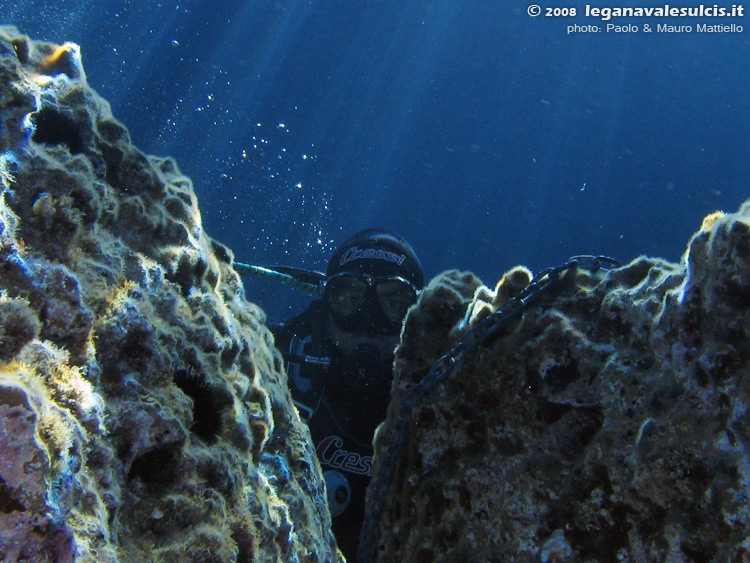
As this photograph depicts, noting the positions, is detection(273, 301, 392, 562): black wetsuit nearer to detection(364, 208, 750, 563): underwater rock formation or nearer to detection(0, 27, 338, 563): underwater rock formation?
detection(0, 27, 338, 563): underwater rock formation

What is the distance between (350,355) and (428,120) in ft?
229

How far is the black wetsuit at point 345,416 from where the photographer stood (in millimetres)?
3760

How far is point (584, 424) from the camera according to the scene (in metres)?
1.43

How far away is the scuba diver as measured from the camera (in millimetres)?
3939

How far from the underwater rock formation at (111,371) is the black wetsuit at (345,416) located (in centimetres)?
182

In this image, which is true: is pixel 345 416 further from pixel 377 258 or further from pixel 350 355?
pixel 377 258

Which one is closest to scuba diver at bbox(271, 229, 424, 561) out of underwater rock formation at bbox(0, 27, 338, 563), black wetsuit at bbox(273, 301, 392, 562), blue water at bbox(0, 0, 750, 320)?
black wetsuit at bbox(273, 301, 392, 562)

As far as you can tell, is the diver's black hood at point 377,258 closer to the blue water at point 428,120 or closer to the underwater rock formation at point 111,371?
the underwater rock formation at point 111,371

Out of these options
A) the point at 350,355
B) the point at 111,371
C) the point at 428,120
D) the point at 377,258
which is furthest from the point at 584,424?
the point at 428,120

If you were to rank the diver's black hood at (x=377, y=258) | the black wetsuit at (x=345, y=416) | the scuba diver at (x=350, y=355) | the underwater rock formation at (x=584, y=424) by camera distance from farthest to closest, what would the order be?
the diver's black hood at (x=377, y=258) < the scuba diver at (x=350, y=355) < the black wetsuit at (x=345, y=416) < the underwater rock formation at (x=584, y=424)

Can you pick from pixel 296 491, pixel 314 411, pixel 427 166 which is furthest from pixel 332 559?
pixel 427 166

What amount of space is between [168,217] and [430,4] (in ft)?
194

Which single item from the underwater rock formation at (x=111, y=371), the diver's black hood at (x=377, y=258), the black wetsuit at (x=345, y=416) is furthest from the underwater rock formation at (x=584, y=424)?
the diver's black hood at (x=377, y=258)

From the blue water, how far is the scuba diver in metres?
22.9
